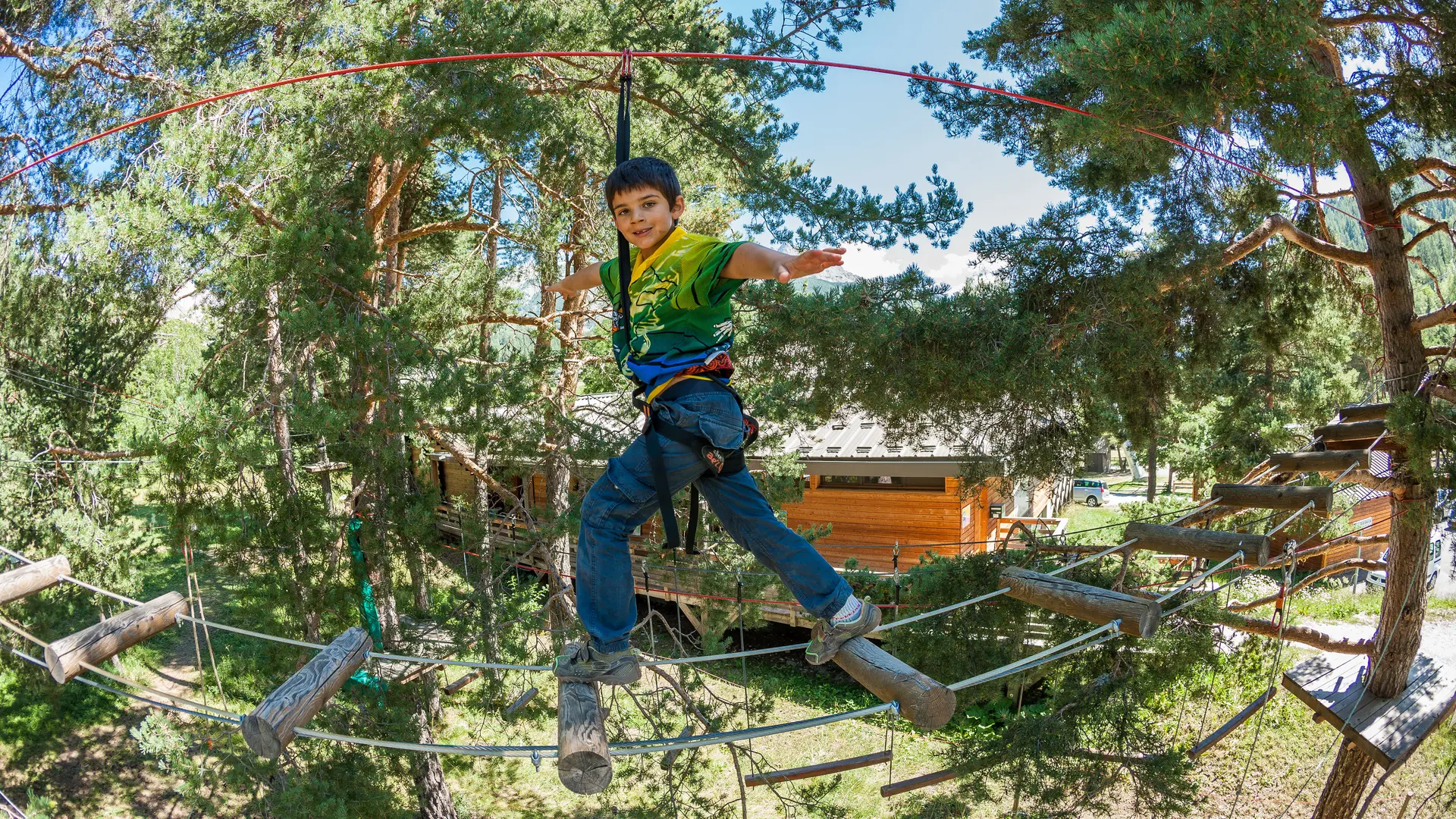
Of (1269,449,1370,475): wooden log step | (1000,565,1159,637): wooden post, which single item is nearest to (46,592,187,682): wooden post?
(1000,565,1159,637): wooden post

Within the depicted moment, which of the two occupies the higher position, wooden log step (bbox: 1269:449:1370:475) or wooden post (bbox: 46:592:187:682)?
wooden log step (bbox: 1269:449:1370:475)

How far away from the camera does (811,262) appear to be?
1.99 metres

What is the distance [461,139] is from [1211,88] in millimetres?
4829

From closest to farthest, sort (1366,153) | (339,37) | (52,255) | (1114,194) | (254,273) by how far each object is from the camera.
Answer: (254,273) < (1366,153) < (339,37) < (1114,194) < (52,255)

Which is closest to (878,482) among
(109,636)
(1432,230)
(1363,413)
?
(1363,413)

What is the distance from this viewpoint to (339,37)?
5672 millimetres

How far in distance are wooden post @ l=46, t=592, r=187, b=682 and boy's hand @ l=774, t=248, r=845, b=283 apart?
2.41 metres

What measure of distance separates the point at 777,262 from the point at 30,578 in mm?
3149

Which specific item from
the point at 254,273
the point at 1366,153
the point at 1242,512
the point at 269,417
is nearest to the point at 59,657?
the point at 254,273

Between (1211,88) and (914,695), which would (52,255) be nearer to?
(914,695)

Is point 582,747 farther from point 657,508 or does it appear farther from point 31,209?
point 31,209

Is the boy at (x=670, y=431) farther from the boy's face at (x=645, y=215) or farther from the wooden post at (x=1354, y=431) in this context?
the wooden post at (x=1354, y=431)

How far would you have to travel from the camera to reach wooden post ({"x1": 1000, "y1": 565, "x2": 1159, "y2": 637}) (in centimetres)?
306

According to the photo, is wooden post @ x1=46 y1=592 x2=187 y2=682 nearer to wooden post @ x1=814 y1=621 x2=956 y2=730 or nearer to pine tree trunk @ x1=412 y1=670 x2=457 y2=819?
wooden post @ x1=814 y1=621 x2=956 y2=730
